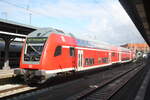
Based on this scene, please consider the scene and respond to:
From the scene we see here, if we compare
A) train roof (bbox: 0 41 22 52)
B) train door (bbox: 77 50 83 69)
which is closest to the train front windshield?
train door (bbox: 77 50 83 69)

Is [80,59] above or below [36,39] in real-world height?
below

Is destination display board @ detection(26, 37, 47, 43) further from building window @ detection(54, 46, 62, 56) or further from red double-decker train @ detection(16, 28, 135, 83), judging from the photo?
building window @ detection(54, 46, 62, 56)

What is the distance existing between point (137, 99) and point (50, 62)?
543cm

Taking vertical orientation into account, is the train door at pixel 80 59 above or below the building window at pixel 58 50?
below

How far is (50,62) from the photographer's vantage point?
11664 millimetres

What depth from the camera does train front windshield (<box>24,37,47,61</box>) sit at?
463 inches

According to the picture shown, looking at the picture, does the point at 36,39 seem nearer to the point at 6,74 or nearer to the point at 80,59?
the point at 80,59

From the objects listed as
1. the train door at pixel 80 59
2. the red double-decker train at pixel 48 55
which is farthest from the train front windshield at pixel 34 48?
the train door at pixel 80 59

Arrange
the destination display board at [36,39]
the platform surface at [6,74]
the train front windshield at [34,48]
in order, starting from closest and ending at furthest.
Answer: the train front windshield at [34,48]
the destination display board at [36,39]
the platform surface at [6,74]

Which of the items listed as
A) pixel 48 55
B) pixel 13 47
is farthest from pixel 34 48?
pixel 13 47

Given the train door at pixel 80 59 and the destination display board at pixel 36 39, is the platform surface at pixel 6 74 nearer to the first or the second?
the destination display board at pixel 36 39

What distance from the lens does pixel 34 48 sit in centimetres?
1212

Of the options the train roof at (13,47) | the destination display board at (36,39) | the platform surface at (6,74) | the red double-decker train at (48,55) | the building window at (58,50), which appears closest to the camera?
the red double-decker train at (48,55)

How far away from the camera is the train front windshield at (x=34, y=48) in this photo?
1176cm
